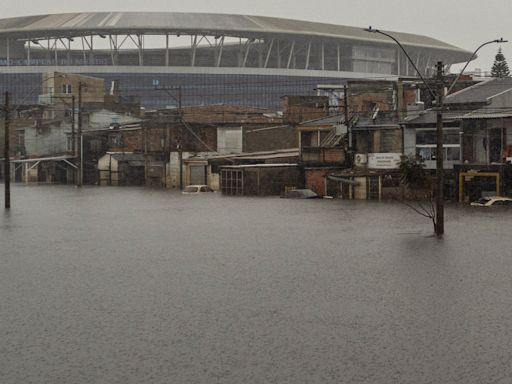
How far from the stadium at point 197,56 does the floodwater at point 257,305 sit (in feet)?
389

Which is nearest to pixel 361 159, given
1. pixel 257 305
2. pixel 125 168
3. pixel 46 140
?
pixel 125 168

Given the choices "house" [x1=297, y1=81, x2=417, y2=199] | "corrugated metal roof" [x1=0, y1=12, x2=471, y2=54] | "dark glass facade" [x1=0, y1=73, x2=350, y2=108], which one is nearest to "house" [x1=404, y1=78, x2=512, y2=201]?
"house" [x1=297, y1=81, x2=417, y2=199]

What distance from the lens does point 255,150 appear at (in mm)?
80312

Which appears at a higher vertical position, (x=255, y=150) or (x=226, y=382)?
(x=255, y=150)

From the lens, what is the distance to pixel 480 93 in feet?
184

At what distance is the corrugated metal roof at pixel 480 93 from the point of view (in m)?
54.4

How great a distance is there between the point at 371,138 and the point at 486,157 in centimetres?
1053

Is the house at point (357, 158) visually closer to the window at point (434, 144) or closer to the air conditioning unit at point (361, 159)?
the air conditioning unit at point (361, 159)

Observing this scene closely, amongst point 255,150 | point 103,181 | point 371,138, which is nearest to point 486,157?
point 371,138

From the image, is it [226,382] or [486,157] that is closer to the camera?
[226,382]

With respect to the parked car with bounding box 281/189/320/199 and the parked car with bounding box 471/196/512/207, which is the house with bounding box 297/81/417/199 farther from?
the parked car with bounding box 471/196/512/207

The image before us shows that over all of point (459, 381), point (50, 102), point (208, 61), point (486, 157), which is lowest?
point (459, 381)

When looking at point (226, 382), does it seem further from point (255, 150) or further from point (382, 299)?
point (255, 150)

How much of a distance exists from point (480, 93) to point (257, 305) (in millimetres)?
43932
